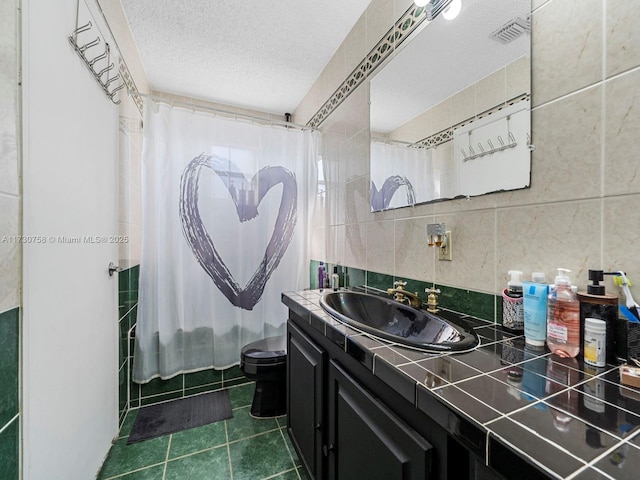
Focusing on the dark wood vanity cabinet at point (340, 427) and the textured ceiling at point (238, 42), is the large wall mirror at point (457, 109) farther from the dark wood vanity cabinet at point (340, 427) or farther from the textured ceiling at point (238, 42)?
the dark wood vanity cabinet at point (340, 427)

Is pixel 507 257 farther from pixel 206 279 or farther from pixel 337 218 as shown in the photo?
pixel 206 279

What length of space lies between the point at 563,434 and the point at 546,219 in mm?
605

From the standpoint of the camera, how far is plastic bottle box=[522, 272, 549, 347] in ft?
2.42

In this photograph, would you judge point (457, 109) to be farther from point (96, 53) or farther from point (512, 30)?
point (96, 53)

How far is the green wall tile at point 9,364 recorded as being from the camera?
2.27 feet

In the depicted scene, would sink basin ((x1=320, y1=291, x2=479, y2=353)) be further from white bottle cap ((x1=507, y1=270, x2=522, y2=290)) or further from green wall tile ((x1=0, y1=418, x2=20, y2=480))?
green wall tile ((x1=0, y1=418, x2=20, y2=480))

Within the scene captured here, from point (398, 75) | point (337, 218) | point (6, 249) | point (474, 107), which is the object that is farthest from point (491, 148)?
point (6, 249)

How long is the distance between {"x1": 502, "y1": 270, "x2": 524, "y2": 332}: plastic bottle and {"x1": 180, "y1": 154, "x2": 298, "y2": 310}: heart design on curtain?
154 centimetres

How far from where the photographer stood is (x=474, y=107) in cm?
102

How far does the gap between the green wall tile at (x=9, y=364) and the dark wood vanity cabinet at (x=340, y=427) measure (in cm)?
87

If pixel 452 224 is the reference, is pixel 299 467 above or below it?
below

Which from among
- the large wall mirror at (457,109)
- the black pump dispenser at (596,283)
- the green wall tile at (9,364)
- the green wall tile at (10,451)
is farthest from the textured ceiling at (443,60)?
the green wall tile at (10,451)

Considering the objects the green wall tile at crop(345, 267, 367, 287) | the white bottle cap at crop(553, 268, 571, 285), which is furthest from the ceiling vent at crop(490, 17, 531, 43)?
the green wall tile at crop(345, 267, 367, 287)

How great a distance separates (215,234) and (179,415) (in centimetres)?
119
